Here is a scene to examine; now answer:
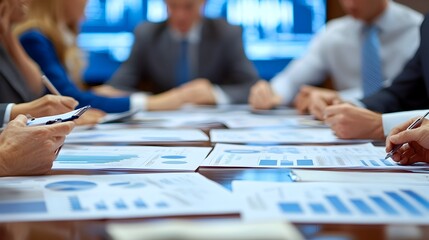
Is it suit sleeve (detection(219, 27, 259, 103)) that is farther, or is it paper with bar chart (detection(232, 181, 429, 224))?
suit sleeve (detection(219, 27, 259, 103))

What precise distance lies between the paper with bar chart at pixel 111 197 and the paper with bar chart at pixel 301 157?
0.51 ft

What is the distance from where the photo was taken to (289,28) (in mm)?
3445

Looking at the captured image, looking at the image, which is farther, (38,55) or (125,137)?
(38,55)

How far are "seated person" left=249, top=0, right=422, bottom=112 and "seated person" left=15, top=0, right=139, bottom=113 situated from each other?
1.84ft

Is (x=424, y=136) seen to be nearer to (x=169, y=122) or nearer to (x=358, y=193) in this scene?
(x=358, y=193)

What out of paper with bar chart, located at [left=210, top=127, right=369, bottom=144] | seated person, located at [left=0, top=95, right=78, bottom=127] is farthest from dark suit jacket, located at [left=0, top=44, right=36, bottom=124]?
paper with bar chart, located at [left=210, top=127, right=369, bottom=144]

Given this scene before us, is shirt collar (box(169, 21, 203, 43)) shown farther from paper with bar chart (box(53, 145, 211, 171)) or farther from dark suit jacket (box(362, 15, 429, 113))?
paper with bar chart (box(53, 145, 211, 171))

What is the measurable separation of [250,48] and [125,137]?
2.20 metres

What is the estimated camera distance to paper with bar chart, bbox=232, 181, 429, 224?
0.58 metres

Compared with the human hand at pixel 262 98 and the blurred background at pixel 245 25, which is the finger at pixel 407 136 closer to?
the human hand at pixel 262 98

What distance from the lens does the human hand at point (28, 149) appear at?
813mm

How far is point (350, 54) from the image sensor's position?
2518 mm

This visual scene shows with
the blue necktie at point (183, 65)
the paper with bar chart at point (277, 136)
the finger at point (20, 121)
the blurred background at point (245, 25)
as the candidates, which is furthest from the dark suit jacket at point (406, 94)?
the blurred background at point (245, 25)

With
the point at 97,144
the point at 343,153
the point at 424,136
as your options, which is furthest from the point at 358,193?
the point at 97,144
